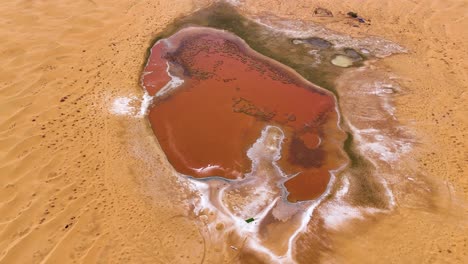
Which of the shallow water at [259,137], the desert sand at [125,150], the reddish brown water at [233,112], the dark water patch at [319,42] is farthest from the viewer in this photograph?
the dark water patch at [319,42]

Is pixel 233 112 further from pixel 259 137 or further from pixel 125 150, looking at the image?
pixel 125 150

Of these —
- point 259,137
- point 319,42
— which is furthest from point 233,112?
point 319,42

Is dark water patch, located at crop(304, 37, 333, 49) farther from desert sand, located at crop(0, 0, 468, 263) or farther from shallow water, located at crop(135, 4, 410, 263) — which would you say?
desert sand, located at crop(0, 0, 468, 263)

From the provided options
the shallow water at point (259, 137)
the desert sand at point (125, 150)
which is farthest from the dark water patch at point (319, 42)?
the desert sand at point (125, 150)

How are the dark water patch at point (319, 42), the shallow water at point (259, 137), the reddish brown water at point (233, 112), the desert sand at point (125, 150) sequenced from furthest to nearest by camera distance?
the dark water patch at point (319, 42) < the reddish brown water at point (233, 112) < the shallow water at point (259, 137) < the desert sand at point (125, 150)

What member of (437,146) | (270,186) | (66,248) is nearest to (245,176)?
(270,186)

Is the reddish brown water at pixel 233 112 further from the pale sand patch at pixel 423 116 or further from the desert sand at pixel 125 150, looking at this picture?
the pale sand patch at pixel 423 116

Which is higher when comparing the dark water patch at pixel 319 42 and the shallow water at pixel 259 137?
the dark water patch at pixel 319 42
